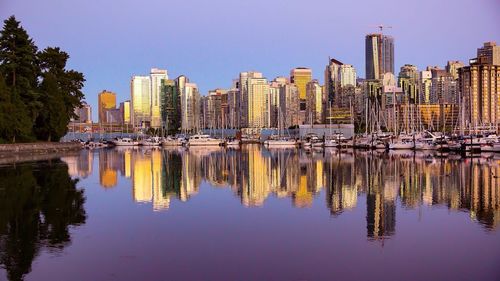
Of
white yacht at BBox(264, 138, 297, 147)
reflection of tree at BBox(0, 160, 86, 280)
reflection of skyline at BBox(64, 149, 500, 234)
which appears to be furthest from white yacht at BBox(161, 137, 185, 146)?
reflection of tree at BBox(0, 160, 86, 280)

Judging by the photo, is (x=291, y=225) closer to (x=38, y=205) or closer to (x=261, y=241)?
(x=261, y=241)

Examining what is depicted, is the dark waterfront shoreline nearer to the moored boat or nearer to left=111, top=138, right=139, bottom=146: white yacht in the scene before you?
the moored boat

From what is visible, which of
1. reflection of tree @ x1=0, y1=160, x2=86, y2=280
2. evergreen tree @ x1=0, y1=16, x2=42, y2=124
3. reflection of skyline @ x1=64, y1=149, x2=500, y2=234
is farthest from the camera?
evergreen tree @ x1=0, y1=16, x2=42, y2=124

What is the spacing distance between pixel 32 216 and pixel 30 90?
2334 inches

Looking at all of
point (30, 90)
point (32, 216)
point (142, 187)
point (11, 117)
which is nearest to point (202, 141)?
point (30, 90)

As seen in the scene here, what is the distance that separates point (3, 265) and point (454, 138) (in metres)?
91.2

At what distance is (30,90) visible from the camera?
252 ft

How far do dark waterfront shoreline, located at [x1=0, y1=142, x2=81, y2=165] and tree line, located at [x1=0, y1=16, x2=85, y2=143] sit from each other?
170 cm

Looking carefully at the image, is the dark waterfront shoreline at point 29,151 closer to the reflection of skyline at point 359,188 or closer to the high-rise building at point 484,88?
the reflection of skyline at point 359,188

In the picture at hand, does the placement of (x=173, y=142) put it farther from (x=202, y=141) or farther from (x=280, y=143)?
(x=280, y=143)

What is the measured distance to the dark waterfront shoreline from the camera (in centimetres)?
6456

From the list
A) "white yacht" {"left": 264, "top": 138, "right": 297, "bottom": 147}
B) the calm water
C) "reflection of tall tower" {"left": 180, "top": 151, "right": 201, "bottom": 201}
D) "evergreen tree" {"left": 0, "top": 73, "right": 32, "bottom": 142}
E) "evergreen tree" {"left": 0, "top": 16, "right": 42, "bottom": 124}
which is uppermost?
"evergreen tree" {"left": 0, "top": 16, "right": 42, "bottom": 124}

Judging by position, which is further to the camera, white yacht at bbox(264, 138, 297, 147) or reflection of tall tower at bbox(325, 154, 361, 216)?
white yacht at bbox(264, 138, 297, 147)

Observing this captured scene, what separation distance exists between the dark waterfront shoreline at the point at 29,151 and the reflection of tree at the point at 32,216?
26.2m
